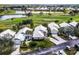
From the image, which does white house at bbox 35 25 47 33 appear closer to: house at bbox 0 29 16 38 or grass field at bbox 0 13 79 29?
grass field at bbox 0 13 79 29

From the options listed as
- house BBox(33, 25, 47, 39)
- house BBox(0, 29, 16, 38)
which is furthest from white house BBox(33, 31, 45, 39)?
house BBox(0, 29, 16, 38)

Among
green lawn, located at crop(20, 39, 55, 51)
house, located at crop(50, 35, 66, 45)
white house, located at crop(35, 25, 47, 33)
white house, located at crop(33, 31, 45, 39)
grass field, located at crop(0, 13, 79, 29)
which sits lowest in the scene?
green lawn, located at crop(20, 39, 55, 51)

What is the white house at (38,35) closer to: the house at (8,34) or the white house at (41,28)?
the white house at (41,28)

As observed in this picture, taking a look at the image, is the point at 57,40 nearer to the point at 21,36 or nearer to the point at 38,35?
the point at 38,35

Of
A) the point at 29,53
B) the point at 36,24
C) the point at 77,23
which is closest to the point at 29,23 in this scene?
the point at 36,24

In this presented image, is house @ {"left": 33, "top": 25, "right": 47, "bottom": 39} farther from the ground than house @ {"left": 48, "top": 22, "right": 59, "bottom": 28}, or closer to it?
closer to it

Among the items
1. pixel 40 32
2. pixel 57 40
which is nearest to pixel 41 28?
pixel 40 32

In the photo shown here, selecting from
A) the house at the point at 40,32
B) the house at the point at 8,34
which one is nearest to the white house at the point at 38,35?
the house at the point at 40,32

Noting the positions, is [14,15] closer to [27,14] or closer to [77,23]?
[27,14]
